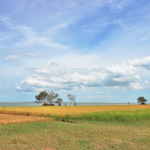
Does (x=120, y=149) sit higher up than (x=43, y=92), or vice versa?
(x=43, y=92)

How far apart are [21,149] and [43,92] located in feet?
310

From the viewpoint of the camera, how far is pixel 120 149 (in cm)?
916

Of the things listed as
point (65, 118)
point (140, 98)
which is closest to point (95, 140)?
point (65, 118)

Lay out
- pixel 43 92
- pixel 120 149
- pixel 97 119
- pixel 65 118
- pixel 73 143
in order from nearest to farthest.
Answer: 1. pixel 120 149
2. pixel 73 143
3. pixel 97 119
4. pixel 65 118
5. pixel 43 92

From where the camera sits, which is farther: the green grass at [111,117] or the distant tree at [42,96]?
the distant tree at [42,96]

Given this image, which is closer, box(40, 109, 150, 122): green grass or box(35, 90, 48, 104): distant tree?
box(40, 109, 150, 122): green grass

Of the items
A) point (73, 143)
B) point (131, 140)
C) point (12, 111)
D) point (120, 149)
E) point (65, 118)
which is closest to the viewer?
point (120, 149)

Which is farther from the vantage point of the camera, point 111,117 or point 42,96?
point 42,96

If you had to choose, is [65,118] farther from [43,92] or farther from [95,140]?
[43,92]

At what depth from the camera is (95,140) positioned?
10945 millimetres

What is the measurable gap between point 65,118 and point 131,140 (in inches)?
581

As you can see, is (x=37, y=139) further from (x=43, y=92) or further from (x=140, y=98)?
(x=140, y=98)

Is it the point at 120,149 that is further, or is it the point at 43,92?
the point at 43,92


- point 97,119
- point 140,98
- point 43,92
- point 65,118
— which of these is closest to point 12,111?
point 65,118
